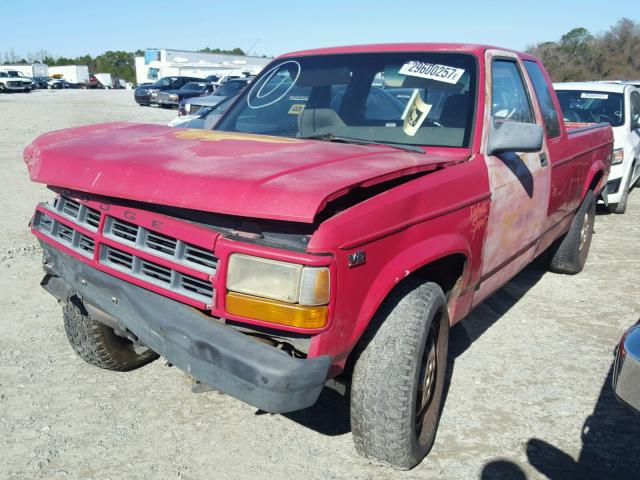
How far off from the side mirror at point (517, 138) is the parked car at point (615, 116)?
551 cm

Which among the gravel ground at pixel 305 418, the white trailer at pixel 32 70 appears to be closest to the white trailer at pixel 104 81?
the white trailer at pixel 32 70

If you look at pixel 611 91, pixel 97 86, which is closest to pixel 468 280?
pixel 611 91

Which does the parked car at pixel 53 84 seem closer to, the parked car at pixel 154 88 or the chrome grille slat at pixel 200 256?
the parked car at pixel 154 88

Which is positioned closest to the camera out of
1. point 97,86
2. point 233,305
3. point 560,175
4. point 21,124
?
point 233,305

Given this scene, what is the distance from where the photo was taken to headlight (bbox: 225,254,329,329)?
2.24m

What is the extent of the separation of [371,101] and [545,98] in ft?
5.28

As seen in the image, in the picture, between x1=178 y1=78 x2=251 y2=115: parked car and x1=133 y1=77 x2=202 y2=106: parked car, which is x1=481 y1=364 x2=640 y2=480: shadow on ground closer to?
x1=178 y1=78 x2=251 y2=115: parked car

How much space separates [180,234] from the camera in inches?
96.6

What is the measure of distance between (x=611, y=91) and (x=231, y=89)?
9.99 metres

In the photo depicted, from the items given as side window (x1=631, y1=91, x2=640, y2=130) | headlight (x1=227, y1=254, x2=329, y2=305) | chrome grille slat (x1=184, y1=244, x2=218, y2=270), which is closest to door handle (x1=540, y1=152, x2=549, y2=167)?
headlight (x1=227, y1=254, x2=329, y2=305)

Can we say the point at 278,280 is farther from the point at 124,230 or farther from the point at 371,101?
the point at 371,101

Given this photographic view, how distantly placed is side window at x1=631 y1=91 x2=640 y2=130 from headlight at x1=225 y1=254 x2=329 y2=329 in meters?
7.48

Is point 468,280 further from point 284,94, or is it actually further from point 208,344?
point 284,94

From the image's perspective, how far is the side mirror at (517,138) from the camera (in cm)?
326
